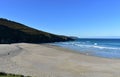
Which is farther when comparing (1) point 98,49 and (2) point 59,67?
(1) point 98,49

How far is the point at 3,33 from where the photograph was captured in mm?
97125

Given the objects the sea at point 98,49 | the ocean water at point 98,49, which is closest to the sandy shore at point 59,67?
the sea at point 98,49

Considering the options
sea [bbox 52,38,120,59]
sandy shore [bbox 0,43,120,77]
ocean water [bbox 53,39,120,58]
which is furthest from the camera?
ocean water [bbox 53,39,120,58]

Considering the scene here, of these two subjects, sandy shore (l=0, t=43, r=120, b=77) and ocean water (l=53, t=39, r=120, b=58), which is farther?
ocean water (l=53, t=39, r=120, b=58)

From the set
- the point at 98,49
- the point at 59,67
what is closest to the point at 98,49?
the point at 98,49

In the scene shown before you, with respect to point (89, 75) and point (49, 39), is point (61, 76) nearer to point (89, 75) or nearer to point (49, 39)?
point (89, 75)

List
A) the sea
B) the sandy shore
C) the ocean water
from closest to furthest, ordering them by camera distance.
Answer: the sandy shore → the sea → the ocean water

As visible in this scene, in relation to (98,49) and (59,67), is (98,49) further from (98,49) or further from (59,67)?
(59,67)

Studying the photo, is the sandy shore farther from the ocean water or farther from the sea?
the ocean water

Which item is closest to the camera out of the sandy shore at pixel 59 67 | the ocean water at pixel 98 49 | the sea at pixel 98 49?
the sandy shore at pixel 59 67

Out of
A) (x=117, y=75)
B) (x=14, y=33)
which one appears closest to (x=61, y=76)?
(x=117, y=75)

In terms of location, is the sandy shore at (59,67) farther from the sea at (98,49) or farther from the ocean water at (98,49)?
the ocean water at (98,49)

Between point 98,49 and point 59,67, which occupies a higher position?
point 98,49

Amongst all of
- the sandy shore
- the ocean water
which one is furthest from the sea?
the sandy shore
